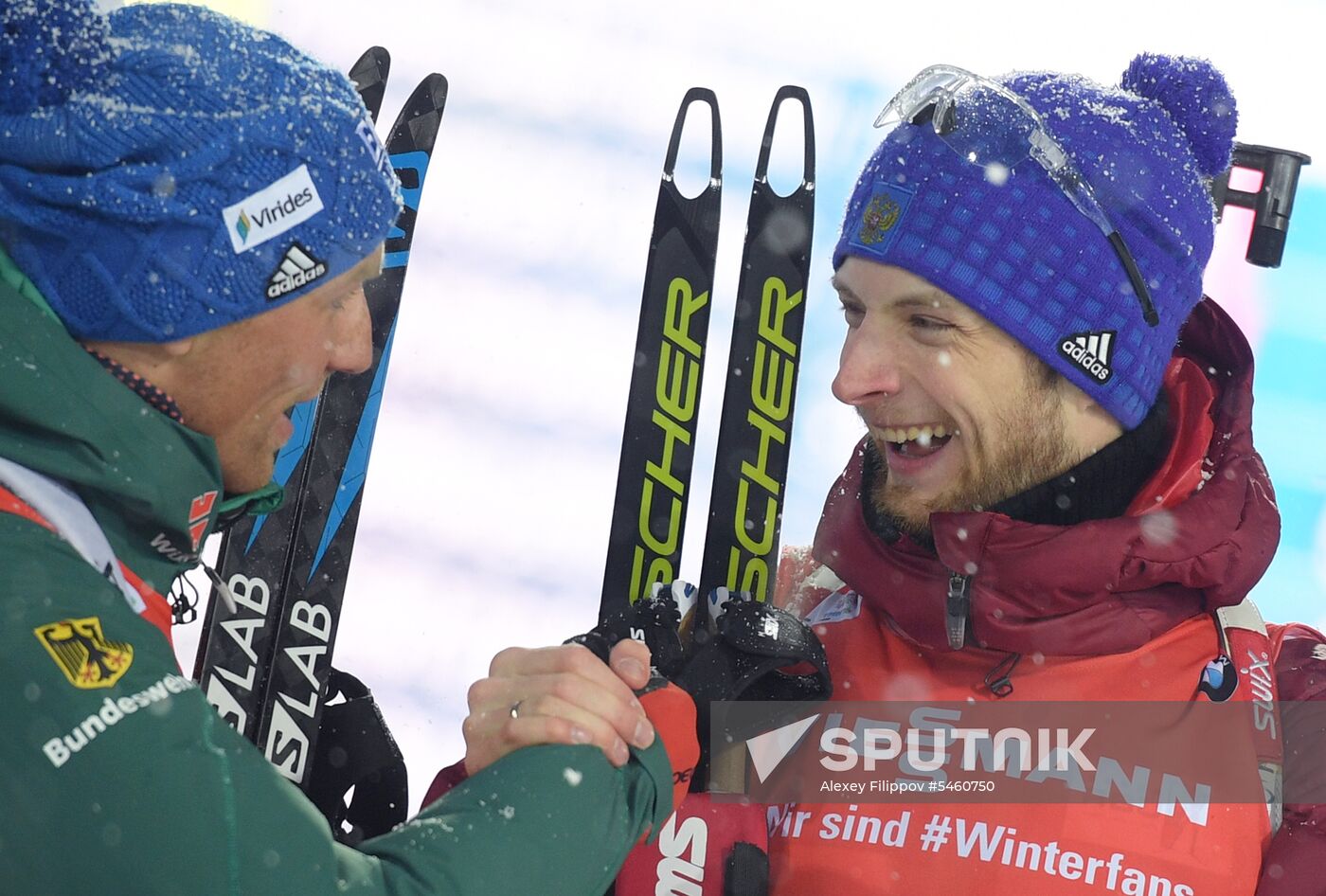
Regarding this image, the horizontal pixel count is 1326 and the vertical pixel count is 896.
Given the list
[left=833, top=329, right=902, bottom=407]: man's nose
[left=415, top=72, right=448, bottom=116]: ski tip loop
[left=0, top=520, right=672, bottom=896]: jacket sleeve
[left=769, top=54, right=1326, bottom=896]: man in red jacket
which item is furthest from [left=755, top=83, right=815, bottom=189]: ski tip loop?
[left=0, top=520, right=672, bottom=896]: jacket sleeve

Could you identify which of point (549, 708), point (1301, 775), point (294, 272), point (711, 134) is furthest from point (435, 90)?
point (1301, 775)

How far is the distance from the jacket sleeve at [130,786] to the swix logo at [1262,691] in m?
1.27

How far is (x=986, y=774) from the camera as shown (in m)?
2.12

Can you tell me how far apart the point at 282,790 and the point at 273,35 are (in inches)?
35.2

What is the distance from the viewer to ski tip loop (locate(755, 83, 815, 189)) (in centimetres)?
374

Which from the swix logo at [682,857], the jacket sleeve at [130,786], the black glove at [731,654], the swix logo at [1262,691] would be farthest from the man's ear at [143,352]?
the swix logo at [1262,691]

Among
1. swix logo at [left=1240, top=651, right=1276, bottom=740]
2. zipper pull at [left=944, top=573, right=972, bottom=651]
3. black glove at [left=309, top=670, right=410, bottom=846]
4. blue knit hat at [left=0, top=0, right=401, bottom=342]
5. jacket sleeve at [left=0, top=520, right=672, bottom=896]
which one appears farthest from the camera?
black glove at [left=309, top=670, right=410, bottom=846]

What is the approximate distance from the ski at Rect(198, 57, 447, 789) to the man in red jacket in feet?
5.03

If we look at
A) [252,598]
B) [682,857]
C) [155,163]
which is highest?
[155,163]

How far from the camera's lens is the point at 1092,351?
7.41 ft

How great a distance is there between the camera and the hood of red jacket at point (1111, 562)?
2.07 meters

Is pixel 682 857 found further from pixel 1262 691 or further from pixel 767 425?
pixel 767 425

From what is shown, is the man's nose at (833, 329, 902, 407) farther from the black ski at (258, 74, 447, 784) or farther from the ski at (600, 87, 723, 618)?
the black ski at (258, 74, 447, 784)

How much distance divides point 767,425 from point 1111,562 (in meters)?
1.51
